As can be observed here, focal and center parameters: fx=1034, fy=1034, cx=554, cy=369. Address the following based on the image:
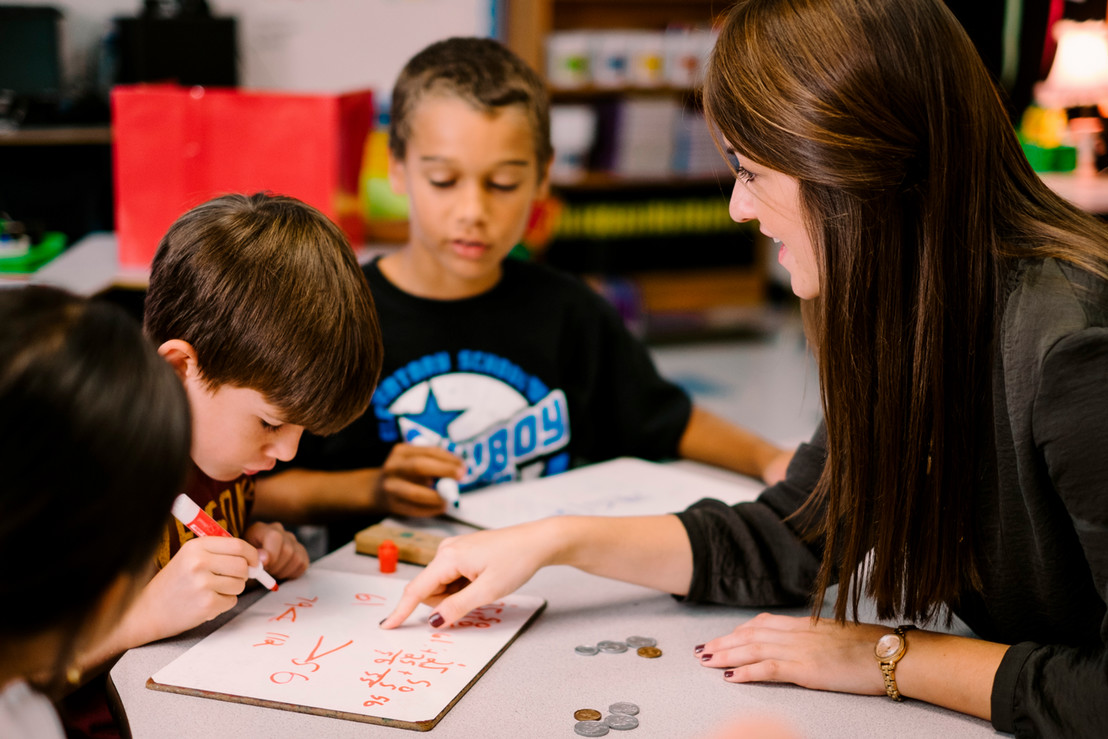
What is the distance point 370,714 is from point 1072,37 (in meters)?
3.88

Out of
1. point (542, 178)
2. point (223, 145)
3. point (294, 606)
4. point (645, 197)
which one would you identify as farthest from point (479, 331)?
point (645, 197)

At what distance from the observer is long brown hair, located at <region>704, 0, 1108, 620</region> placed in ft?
2.52

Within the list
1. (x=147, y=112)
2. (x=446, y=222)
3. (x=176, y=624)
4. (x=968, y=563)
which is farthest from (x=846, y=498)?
(x=147, y=112)

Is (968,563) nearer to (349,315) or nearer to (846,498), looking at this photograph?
(846,498)

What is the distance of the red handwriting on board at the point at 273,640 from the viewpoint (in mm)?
858

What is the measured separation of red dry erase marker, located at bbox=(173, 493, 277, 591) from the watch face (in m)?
0.52

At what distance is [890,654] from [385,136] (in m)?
1.84

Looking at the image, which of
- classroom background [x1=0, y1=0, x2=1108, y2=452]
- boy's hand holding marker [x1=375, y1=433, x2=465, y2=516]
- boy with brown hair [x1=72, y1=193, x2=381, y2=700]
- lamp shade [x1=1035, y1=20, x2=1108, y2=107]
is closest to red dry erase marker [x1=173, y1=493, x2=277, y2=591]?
boy with brown hair [x1=72, y1=193, x2=381, y2=700]

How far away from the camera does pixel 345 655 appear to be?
84 cm

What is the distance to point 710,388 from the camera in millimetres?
3904

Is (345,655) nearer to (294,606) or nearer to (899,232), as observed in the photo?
(294,606)

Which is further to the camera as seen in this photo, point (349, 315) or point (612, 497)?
point (612, 497)

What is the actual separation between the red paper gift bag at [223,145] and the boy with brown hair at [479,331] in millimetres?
376

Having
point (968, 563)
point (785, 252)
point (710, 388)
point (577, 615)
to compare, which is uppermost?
point (785, 252)
